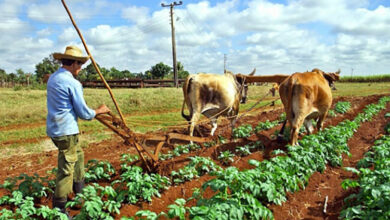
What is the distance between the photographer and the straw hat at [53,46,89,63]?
414 cm

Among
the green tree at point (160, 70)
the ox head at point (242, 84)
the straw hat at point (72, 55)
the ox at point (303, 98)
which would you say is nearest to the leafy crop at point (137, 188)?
the straw hat at point (72, 55)

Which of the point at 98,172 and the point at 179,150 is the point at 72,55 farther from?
the point at 179,150

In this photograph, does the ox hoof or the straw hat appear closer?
the straw hat

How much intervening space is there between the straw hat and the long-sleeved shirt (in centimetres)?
19

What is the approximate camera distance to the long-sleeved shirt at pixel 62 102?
161 inches

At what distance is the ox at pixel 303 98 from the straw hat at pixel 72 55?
16.6ft

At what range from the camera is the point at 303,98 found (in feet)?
23.5

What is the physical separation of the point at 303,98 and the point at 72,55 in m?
5.34

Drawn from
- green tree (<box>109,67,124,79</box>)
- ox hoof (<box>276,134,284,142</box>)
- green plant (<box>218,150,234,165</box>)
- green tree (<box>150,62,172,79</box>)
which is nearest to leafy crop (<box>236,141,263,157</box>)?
green plant (<box>218,150,234,165</box>)

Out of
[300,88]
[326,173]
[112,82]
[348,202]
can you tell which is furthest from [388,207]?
[112,82]

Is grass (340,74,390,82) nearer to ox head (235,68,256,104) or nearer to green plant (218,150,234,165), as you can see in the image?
ox head (235,68,256,104)

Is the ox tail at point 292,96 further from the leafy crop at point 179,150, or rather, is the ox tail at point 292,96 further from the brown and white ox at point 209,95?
the leafy crop at point 179,150

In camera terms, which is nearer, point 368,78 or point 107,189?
point 107,189

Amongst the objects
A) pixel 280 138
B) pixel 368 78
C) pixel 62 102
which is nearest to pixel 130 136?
pixel 62 102
